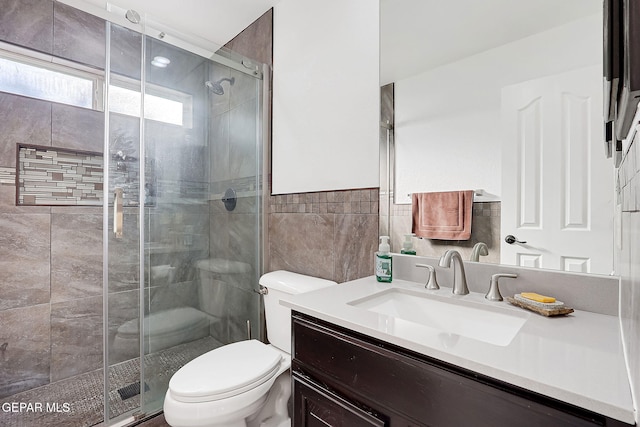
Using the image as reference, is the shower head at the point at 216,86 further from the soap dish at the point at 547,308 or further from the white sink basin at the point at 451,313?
the soap dish at the point at 547,308

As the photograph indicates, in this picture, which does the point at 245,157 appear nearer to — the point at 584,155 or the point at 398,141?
the point at 398,141

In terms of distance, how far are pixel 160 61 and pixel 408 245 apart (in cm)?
152

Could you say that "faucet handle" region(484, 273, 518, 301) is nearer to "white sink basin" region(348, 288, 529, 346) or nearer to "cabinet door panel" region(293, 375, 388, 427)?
"white sink basin" region(348, 288, 529, 346)

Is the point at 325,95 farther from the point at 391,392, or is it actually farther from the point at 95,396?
the point at 95,396

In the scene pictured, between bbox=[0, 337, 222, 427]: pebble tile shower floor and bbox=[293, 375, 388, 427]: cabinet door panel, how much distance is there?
95 cm

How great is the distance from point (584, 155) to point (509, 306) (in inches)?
19.2

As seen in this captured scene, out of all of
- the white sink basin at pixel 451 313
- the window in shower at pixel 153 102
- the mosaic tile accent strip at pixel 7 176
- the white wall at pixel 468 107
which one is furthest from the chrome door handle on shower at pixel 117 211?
the white wall at pixel 468 107

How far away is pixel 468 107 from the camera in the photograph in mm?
1133

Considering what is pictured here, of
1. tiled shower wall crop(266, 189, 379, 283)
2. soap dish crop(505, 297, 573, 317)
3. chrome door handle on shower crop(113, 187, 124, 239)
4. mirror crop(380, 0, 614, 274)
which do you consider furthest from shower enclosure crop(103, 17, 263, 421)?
soap dish crop(505, 297, 573, 317)

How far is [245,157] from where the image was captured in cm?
192

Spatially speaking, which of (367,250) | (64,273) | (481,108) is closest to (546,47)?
(481,108)

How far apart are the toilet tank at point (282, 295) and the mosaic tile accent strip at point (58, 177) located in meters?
1.44

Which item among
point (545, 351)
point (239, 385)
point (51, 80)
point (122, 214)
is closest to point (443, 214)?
point (545, 351)

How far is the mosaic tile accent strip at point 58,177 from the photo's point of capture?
187cm
